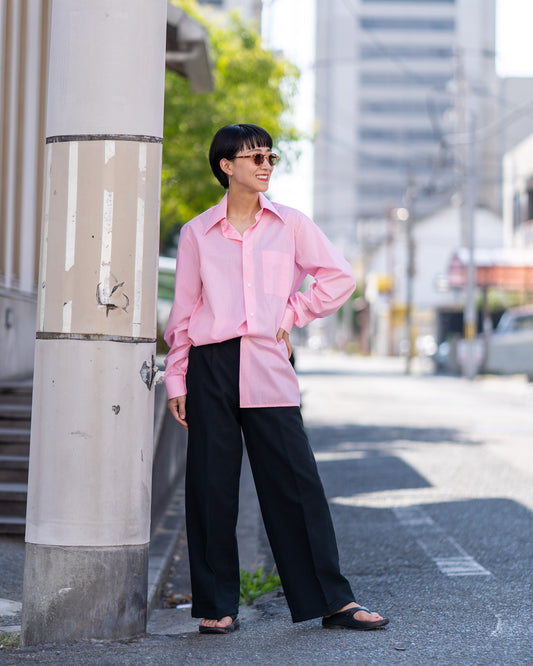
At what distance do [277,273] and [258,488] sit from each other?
77 cm

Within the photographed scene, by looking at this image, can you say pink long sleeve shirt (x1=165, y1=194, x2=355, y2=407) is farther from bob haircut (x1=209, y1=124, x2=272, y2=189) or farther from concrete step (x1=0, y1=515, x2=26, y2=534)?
concrete step (x1=0, y1=515, x2=26, y2=534)

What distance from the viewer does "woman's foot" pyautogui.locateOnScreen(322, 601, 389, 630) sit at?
12.8ft

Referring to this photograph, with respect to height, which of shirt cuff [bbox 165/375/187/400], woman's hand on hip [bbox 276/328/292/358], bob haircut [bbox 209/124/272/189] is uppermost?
bob haircut [bbox 209/124/272/189]

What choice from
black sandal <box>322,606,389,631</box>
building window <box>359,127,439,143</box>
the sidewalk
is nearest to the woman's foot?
black sandal <box>322,606,389,631</box>

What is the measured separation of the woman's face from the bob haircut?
0.7 inches

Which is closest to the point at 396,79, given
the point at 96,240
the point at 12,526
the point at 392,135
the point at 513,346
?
the point at 392,135

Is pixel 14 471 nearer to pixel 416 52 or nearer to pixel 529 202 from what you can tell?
pixel 529 202

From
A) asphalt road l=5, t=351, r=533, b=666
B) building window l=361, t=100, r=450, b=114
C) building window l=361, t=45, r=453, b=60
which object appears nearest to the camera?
asphalt road l=5, t=351, r=533, b=666

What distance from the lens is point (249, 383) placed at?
389 centimetres

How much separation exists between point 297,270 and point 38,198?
235 inches

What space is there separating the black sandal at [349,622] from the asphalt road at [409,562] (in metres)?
0.04

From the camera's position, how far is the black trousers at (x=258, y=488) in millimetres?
3910

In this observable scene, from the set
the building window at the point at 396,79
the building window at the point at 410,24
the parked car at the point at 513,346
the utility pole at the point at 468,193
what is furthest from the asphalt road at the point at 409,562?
the building window at the point at 410,24

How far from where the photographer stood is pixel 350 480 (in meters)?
8.97
